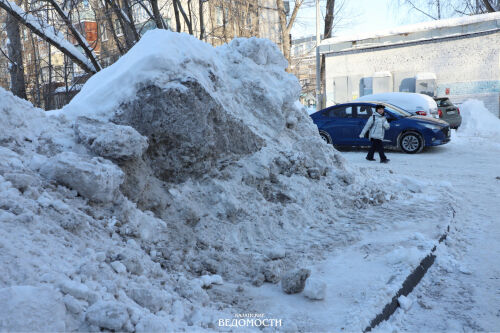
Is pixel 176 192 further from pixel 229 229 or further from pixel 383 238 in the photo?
pixel 383 238

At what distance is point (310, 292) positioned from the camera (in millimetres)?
3287

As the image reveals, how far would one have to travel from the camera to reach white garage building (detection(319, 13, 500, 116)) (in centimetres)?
1802

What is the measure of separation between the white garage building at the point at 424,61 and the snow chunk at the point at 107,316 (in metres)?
19.5

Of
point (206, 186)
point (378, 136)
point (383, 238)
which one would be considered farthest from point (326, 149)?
point (378, 136)

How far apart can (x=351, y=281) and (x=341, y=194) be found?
7.40 ft

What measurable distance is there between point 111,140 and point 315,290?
219 centimetres

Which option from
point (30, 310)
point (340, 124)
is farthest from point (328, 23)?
point (30, 310)

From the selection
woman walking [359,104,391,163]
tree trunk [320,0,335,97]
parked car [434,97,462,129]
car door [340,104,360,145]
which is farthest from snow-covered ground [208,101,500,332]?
tree trunk [320,0,335,97]

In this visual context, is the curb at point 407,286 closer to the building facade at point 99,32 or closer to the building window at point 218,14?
the building facade at point 99,32

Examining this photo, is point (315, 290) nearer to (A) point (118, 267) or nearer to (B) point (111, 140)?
(A) point (118, 267)

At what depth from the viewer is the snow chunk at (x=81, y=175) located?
335cm

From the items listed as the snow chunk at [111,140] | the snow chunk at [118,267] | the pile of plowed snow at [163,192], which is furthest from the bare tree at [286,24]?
the snow chunk at [118,267]

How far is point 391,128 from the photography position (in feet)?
39.2

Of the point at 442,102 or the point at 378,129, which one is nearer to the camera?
the point at 378,129
